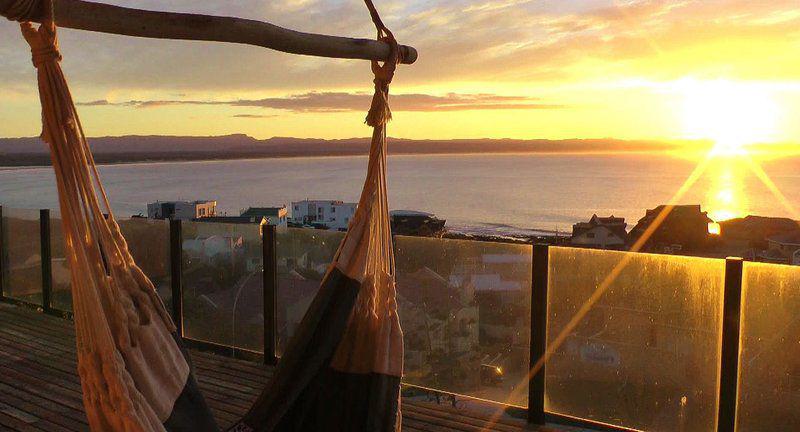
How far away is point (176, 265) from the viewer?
3.90m

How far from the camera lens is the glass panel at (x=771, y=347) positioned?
2395 millimetres

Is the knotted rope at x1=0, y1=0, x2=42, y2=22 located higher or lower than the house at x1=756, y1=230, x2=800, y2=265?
Answer: higher

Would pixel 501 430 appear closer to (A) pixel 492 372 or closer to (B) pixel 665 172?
(A) pixel 492 372

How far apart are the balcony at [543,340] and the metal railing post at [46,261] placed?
956 millimetres

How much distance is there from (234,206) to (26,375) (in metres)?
46.8

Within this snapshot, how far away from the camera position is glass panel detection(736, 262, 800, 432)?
239 centimetres

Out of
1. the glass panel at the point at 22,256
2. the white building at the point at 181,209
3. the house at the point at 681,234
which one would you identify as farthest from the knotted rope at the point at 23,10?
the white building at the point at 181,209

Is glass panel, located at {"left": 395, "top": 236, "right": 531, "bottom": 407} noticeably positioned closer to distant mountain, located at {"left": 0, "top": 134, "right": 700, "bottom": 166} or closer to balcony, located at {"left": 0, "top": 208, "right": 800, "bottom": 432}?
balcony, located at {"left": 0, "top": 208, "right": 800, "bottom": 432}

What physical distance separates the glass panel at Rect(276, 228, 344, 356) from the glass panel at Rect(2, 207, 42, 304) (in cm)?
216

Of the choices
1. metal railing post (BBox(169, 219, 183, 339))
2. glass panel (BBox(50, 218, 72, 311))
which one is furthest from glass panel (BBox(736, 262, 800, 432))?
glass panel (BBox(50, 218, 72, 311))

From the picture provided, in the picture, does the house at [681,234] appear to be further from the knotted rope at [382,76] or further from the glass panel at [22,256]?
the knotted rope at [382,76]

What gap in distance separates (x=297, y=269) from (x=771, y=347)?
2179 mm

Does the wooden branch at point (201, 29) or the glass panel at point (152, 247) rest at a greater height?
the wooden branch at point (201, 29)

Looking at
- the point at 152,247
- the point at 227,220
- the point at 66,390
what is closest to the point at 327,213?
the point at 227,220
